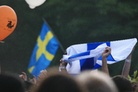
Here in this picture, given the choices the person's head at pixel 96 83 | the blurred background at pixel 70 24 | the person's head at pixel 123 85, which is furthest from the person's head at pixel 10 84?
the blurred background at pixel 70 24

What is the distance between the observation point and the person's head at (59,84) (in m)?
3.34

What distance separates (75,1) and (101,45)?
1106 cm

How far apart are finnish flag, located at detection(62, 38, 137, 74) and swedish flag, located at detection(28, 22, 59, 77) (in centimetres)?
78

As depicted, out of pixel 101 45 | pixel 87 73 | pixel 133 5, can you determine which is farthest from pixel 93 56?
pixel 133 5

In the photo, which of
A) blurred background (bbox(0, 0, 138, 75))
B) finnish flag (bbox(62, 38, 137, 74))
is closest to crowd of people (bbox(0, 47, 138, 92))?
finnish flag (bbox(62, 38, 137, 74))

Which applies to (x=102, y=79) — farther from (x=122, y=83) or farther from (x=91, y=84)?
(x=122, y=83)

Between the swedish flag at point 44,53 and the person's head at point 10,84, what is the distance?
17.0 ft

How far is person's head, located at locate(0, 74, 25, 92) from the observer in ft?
11.6

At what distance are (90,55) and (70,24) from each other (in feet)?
36.6

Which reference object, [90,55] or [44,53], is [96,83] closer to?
[90,55]

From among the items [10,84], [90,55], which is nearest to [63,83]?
[10,84]

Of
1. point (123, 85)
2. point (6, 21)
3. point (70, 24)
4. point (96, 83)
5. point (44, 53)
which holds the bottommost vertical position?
point (70, 24)

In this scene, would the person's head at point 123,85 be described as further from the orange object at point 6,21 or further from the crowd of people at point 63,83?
the orange object at point 6,21

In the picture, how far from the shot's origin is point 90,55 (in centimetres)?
756
